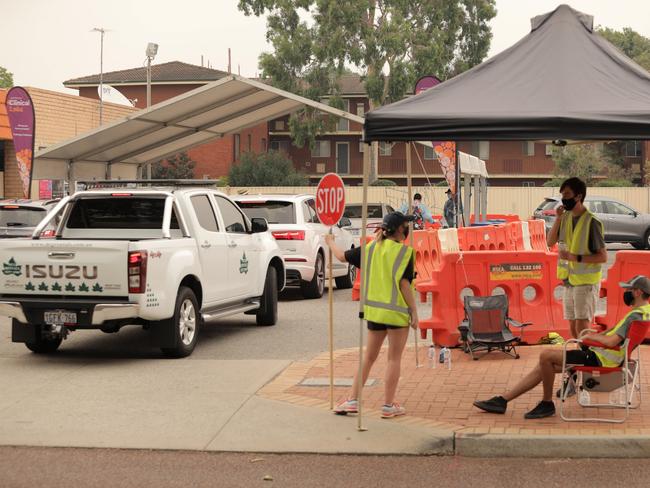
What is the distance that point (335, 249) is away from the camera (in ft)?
28.6

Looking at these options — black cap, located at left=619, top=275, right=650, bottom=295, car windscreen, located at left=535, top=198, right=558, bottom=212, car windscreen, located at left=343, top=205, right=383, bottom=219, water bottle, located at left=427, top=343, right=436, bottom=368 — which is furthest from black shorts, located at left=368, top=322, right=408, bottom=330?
car windscreen, located at left=535, top=198, right=558, bottom=212

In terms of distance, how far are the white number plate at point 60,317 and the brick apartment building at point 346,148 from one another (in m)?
61.4

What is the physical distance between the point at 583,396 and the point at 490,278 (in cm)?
364

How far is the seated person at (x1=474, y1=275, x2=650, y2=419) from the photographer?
8.07 meters

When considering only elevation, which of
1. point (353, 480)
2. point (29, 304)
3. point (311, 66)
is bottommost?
point (353, 480)

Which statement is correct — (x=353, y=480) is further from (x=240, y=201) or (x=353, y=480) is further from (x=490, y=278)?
(x=240, y=201)

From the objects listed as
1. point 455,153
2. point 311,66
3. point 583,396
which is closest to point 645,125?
point 583,396

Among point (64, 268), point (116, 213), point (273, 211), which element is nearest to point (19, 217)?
point (273, 211)

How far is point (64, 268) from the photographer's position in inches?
451

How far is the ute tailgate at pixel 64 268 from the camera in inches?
446

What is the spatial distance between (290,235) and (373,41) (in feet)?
149

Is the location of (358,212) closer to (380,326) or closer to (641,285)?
(380,326)

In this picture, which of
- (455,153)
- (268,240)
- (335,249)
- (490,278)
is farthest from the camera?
(455,153)

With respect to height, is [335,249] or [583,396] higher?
[335,249]
